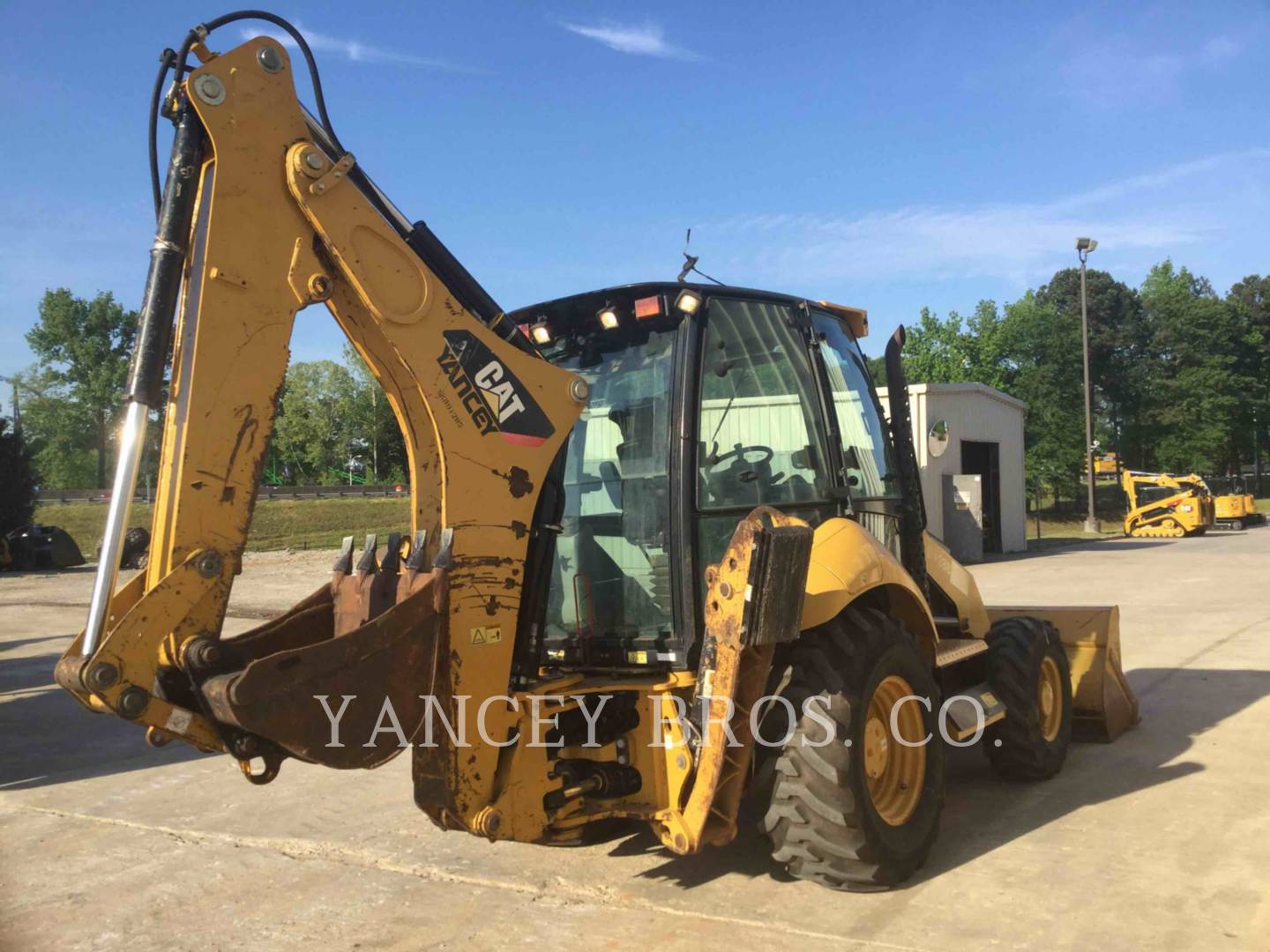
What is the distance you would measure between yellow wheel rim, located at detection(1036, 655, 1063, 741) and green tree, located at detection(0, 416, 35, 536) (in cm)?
3495

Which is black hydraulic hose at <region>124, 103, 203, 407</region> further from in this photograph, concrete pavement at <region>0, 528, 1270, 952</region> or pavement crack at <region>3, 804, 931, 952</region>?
pavement crack at <region>3, 804, 931, 952</region>

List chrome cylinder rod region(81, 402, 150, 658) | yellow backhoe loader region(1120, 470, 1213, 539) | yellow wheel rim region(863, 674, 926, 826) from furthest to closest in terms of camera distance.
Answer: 1. yellow backhoe loader region(1120, 470, 1213, 539)
2. yellow wheel rim region(863, 674, 926, 826)
3. chrome cylinder rod region(81, 402, 150, 658)

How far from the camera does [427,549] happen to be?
3.51m

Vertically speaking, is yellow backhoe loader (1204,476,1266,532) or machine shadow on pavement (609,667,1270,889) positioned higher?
yellow backhoe loader (1204,476,1266,532)

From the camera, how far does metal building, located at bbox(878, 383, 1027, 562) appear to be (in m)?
22.2

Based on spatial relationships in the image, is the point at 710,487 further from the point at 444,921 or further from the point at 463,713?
the point at 444,921

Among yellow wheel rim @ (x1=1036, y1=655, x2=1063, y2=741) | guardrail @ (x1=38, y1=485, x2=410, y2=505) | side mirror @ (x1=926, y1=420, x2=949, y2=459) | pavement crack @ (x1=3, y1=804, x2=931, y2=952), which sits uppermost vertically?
guardrail @ (x1=38, y1=485, x2=410, y2=505)

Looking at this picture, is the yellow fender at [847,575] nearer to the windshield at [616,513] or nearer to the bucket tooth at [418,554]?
the windshield at [616,513]

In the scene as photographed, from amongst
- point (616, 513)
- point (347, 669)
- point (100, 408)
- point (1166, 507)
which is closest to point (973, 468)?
point (1166, 507)

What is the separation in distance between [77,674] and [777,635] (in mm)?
2191

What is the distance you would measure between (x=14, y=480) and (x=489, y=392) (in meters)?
36.3

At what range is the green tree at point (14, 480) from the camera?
3378 cm

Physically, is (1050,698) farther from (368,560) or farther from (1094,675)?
(368,560)

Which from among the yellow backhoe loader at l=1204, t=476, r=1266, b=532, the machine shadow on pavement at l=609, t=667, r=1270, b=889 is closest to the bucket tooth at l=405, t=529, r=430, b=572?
the machine shadow on pavement at l=609, t=667, r=1270, b=889
